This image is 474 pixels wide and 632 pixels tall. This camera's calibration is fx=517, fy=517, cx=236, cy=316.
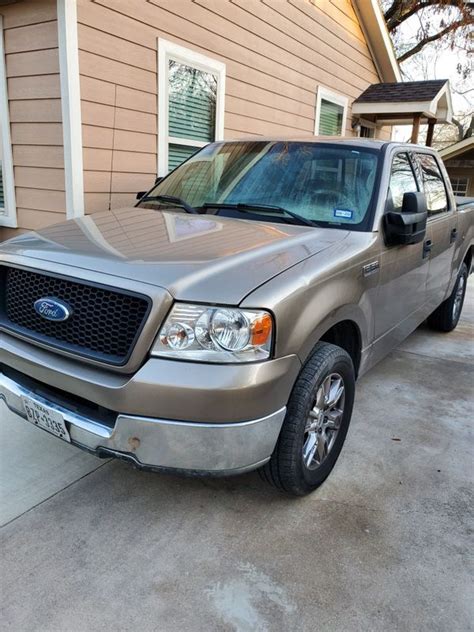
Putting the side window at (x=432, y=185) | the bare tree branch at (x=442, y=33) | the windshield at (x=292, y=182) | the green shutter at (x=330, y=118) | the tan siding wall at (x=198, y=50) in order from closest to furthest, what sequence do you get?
the windshield at (x=292, y=182) → the side window at (x=432, y=185) → the tan siding wall at (x=198, y=50) → the green shutter at (x=330, y=118) → the bare tree branch at (x=442, y=33)

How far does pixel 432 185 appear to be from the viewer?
4.32 metres

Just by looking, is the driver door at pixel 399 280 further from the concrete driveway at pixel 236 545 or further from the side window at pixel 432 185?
the concrete driveway at pixel 236 545

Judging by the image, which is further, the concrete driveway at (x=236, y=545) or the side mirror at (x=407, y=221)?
the side mirror at (x=407, y=221)

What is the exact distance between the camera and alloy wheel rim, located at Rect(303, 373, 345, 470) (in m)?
2.55

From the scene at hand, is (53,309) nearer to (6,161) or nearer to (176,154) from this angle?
(6,161)

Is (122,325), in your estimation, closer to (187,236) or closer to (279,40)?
(187,236)

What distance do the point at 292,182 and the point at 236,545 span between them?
7.04 ft

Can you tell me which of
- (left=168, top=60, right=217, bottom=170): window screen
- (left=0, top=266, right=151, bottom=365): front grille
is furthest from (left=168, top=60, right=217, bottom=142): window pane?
(left=0, top=266, right=151, bottom=365): front grille

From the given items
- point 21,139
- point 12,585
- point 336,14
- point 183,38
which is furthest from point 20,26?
point 336,14

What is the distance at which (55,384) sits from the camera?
225 cm

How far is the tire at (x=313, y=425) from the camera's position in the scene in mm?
2332

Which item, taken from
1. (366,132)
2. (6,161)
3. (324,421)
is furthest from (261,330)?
(366,132)

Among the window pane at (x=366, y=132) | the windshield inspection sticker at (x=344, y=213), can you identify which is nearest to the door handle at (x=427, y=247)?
the windshield inspection sticker at (x=344, y=213)

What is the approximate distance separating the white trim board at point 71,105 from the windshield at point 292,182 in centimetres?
141
